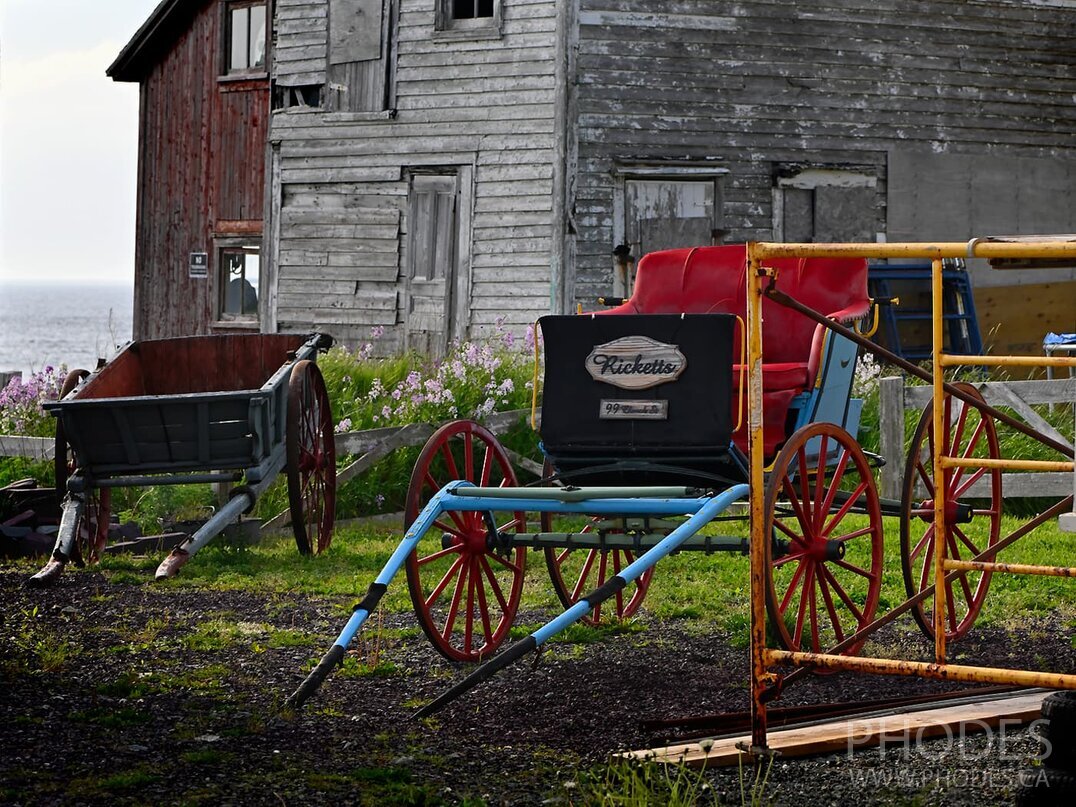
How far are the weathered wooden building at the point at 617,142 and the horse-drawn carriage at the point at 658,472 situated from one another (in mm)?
9478

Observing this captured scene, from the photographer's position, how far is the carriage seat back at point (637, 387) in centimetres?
579

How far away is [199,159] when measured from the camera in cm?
2061

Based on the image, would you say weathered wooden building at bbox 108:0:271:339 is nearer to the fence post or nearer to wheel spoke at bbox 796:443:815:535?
the fence post

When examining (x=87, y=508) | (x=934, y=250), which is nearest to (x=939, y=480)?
(x=934, y=250)

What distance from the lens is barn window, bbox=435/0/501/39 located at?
16656mm

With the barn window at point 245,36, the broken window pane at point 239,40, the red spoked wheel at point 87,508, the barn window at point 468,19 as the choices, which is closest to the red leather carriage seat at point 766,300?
the red spoked wheel at point 87,508

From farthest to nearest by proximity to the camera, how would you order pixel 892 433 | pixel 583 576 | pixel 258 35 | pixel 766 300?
pixel 258 35 → pixel 892 433 → pixel 766 300 → pixel 583 576

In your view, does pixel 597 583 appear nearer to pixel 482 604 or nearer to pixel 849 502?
pixel 482 604

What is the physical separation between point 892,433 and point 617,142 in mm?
6992

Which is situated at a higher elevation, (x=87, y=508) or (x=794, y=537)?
(x=794, y=537)

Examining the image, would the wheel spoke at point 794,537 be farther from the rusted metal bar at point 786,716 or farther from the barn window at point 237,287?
the barn window at point 237,287

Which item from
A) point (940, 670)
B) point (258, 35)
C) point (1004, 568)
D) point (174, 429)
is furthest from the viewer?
point (258, 35)

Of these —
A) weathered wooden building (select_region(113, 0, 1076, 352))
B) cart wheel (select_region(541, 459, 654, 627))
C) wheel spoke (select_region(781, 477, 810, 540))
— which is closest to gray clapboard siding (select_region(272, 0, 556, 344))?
weathered wooden building (select_region(113, 0, 1076, 352))

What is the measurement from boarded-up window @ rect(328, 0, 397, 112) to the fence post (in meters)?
9.18
